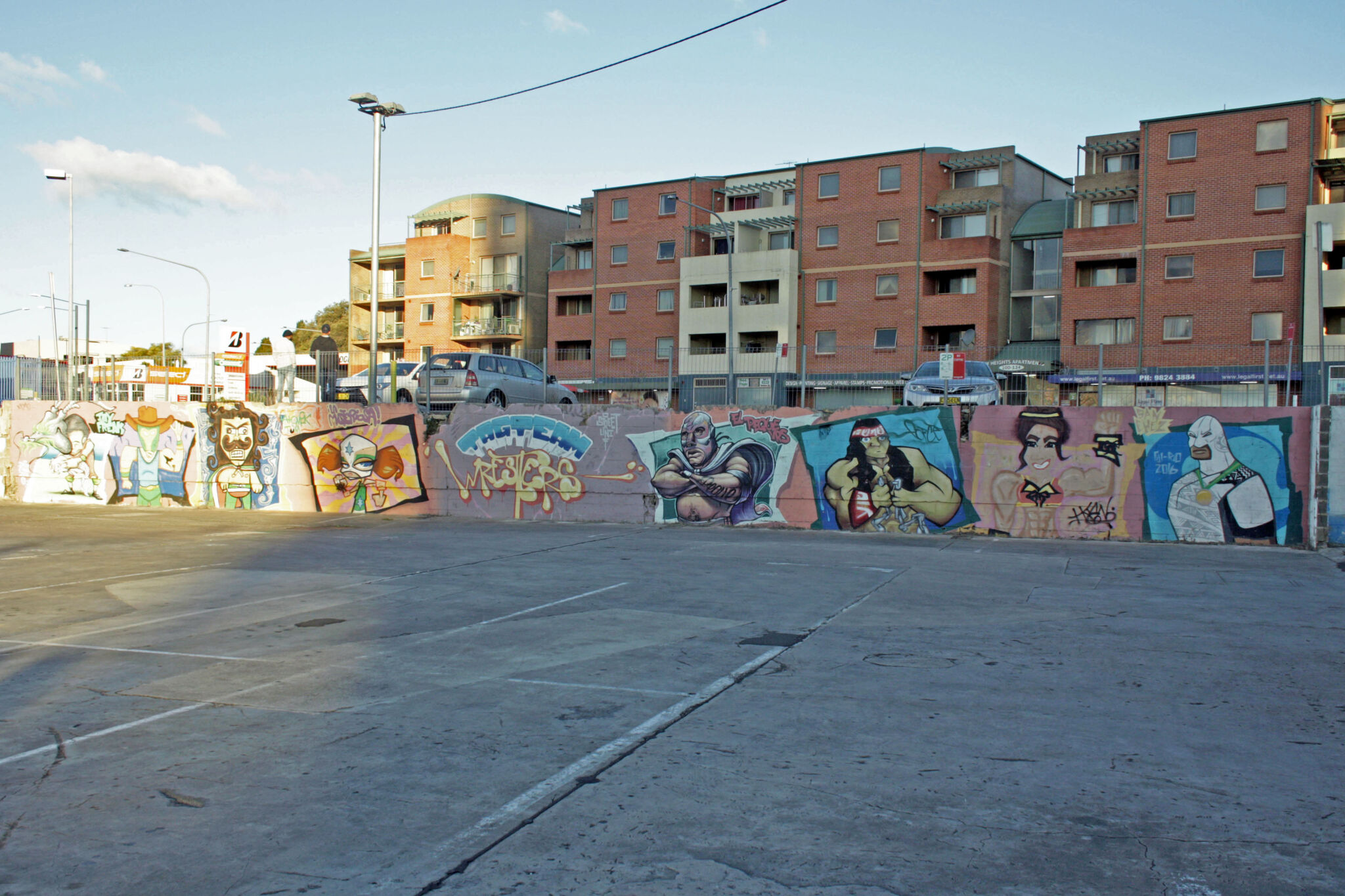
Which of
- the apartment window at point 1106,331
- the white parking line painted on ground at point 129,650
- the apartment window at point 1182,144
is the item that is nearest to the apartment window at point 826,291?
the apartment window at point 1106,331

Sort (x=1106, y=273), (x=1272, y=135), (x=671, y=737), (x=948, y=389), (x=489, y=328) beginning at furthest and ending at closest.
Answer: (x=489, y=328), (x=1106, y=273), (x=1272, y=135), (x=948, y=389), (x=671, y=737)

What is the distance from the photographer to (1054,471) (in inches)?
642

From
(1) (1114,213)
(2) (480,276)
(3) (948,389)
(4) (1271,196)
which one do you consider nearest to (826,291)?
(1) (1114,213)

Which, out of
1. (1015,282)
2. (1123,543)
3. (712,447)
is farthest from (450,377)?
(1015,282)

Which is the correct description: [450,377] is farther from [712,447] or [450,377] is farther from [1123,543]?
[1123,543]

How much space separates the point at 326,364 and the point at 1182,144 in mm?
38614

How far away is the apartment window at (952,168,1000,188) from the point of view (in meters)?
50.2

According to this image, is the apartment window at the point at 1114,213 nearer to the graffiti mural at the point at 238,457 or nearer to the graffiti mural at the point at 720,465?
the graffiti mural at the point at 720,465

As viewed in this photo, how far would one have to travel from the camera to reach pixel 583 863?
12.8ft

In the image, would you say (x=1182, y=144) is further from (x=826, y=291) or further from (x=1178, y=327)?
(x=826, y=291)

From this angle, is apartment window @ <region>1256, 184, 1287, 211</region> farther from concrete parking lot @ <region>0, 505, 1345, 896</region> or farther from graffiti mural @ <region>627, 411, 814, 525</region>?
concrete parking lot @ <region>0, 505, 1345, 896</region>

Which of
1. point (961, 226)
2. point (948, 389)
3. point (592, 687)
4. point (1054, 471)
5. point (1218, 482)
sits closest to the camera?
point (592, 687)

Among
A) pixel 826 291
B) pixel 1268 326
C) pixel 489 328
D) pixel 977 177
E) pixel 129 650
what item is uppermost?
pixel 977 177

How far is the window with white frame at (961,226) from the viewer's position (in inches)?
1957
